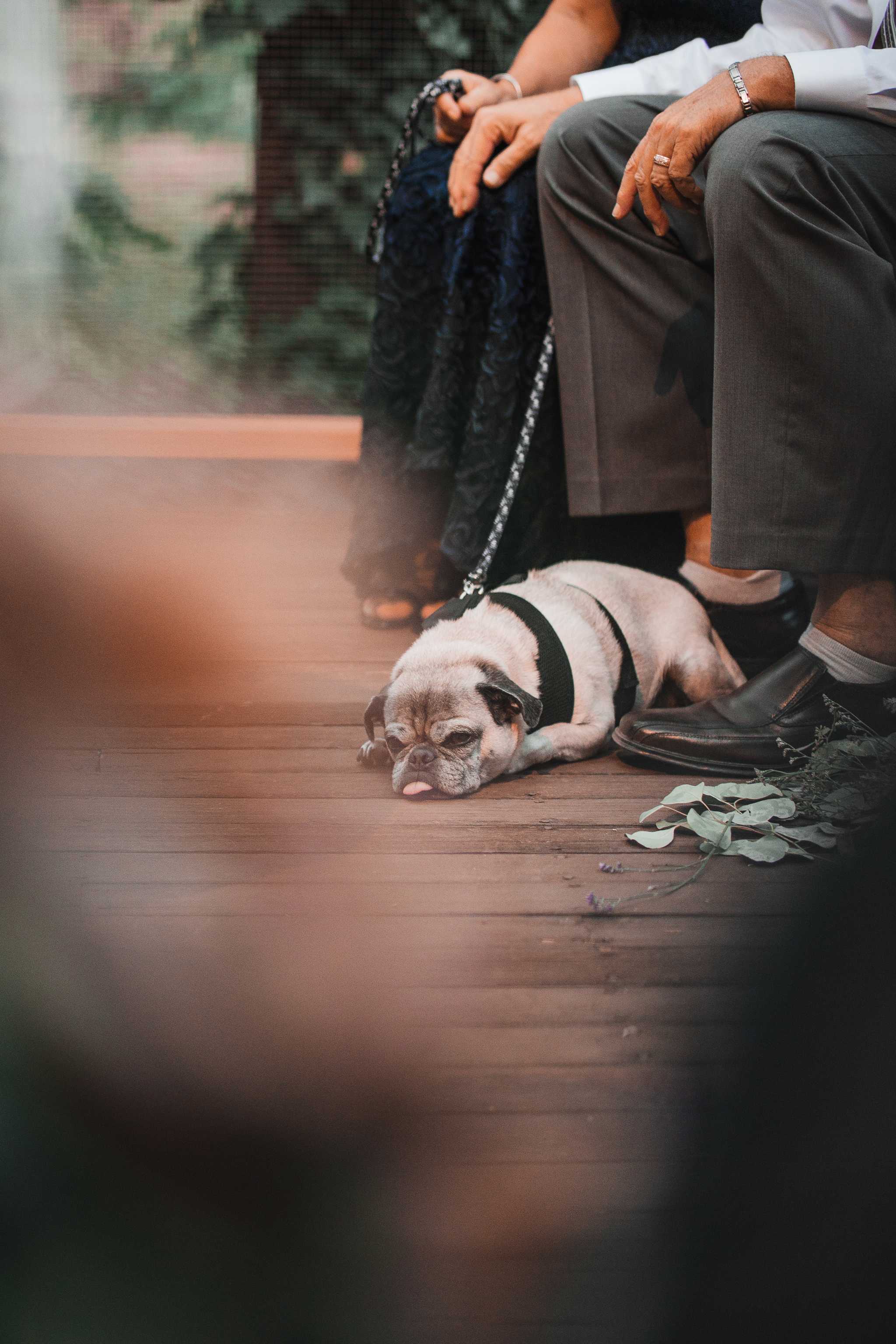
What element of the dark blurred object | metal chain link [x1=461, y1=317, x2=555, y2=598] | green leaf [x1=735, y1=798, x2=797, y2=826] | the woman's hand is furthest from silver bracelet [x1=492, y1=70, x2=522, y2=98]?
the dark blurred object

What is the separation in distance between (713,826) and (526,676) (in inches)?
13.9

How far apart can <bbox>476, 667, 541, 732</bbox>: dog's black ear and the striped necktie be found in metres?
0.94

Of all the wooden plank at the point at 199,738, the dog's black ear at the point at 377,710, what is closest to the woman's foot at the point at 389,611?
the wooden plank at the point at 199,738

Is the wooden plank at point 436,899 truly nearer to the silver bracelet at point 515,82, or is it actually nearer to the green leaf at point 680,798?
the green leaf at point 680,798

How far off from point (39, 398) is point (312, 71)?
1.12 m

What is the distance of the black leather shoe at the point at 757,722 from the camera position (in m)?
1.21

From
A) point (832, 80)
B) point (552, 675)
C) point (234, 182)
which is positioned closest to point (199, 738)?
point (552, 675)

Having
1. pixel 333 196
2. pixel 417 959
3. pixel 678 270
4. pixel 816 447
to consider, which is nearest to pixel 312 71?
pixel 333 196

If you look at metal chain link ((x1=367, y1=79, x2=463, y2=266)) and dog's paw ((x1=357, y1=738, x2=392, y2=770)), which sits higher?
metal chain link ((x1=367, y1=79, x2=463, y2=266))

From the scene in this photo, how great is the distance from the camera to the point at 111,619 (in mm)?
1802

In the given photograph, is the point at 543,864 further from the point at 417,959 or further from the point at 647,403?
the point at 647,403

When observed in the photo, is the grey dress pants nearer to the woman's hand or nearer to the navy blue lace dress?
the navy blue lace dress

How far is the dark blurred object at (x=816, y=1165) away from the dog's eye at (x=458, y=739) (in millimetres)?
559

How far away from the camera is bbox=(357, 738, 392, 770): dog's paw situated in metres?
1.25
